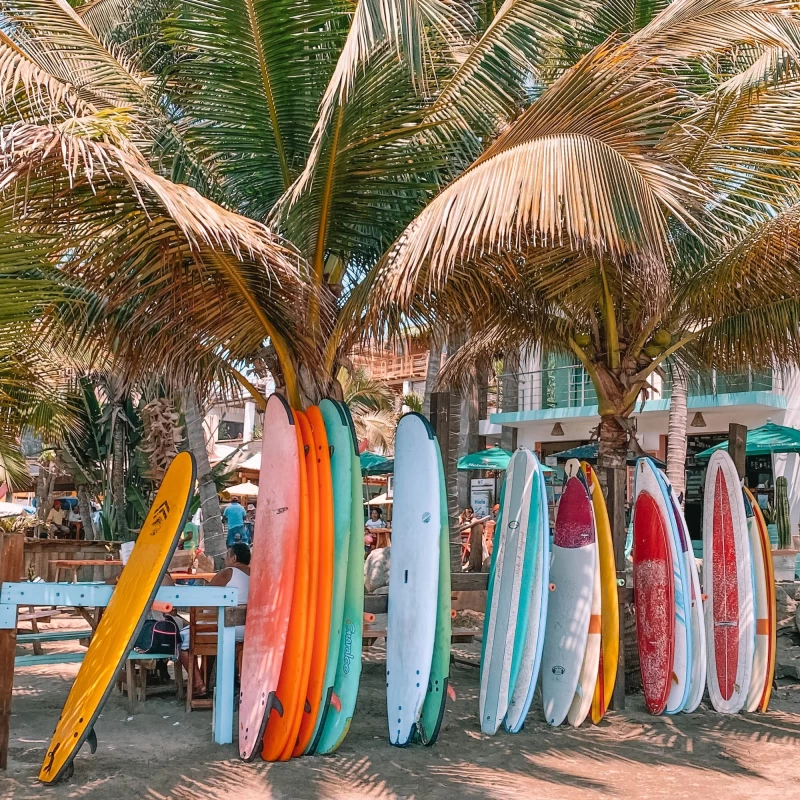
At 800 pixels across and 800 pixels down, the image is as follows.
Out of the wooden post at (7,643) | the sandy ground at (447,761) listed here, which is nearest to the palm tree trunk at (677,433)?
the sandy ground at (447,761)

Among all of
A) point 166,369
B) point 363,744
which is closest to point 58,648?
point 166,369

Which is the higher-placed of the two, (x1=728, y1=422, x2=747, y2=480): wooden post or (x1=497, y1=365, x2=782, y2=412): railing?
(x1=497, y1=365, x2=782, y2=412): railing

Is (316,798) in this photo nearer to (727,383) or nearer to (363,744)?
(363,744)

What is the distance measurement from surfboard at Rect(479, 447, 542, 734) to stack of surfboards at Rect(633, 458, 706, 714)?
1118 millimetres

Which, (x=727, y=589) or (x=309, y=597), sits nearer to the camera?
(x=309, y=597)

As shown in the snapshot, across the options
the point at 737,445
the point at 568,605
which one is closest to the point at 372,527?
the point at 737,445

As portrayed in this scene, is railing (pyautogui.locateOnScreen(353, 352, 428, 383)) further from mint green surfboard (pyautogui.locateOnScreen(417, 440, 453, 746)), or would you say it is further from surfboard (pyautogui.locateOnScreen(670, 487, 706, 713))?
mint green surfboard (pyautogui.locateOnScreen(417, 440, 453, 746))

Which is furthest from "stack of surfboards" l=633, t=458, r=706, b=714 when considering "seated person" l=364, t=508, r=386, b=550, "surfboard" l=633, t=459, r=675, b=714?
"seated person" l=364, t=508, r=386, b=550

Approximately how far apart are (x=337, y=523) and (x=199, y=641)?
52.1 inches

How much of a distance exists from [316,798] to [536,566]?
2120mm

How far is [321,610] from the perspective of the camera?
507 centimetres

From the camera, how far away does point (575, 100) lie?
4953mm

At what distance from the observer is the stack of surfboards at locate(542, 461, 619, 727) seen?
5848 millimetres

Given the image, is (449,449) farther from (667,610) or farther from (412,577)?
(412,577)
